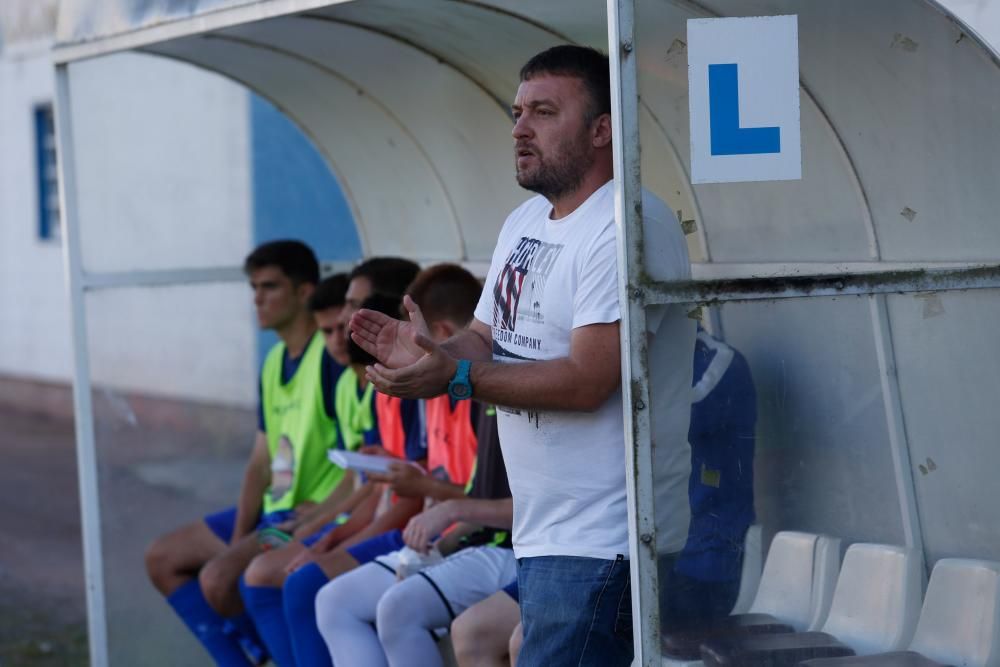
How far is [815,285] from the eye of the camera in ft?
9.51

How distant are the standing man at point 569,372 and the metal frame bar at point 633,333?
4 cm

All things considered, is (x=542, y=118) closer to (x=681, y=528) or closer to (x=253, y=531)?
(x=681, y=528)

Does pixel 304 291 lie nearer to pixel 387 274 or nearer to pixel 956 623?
pixel 387 274

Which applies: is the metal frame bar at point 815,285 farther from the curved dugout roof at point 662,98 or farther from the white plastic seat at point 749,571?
the white plastic seat at point 749,571

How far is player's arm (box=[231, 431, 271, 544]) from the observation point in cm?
535

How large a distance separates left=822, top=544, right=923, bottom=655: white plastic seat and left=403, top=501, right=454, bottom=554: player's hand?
132cm

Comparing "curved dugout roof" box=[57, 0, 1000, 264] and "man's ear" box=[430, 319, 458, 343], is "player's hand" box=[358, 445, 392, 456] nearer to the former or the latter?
"man's ear" box=[430, 319, 458, 343]

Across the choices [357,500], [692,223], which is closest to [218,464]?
[357,500]

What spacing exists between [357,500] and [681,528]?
232 centimetres

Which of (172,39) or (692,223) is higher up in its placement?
(172,39)

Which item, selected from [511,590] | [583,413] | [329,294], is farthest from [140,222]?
[583,413]

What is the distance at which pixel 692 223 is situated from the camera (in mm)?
3170

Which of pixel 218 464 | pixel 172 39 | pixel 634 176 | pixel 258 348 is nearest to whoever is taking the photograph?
pixel 634 176

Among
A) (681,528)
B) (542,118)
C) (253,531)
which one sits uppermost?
(542,118)
